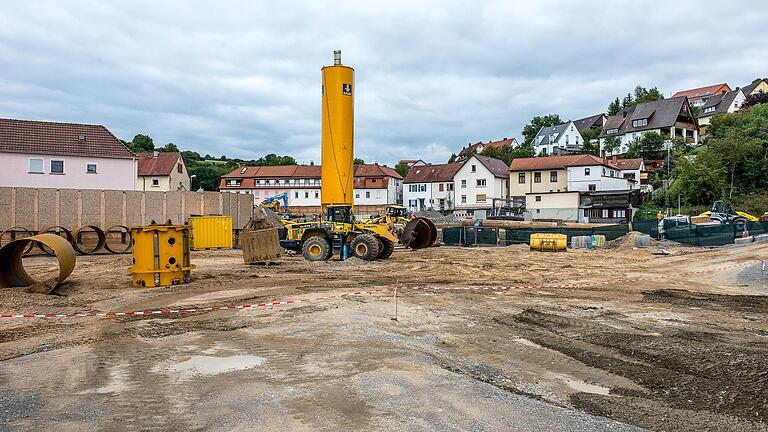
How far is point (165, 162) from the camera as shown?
220 feet

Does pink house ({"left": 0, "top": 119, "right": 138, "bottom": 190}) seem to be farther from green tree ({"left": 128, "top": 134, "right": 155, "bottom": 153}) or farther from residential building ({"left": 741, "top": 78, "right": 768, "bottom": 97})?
residential building ({"left": 741, "top": 78, "right": 768, "bottom": 97})

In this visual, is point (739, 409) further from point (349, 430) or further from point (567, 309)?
point (567, 309)

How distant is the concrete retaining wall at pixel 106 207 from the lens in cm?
2738

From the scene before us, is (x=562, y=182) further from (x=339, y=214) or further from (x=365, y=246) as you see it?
(x=339, y=214)

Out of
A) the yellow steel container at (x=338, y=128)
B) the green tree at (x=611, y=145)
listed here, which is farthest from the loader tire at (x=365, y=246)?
the green tree at (x=611, y=145)

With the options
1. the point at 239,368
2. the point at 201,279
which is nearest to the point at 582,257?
the point at 201,279

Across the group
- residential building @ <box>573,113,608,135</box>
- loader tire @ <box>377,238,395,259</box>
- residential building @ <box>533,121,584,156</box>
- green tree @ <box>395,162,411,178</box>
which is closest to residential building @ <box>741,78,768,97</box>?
residential building @ <box>573,113,608,135</box>

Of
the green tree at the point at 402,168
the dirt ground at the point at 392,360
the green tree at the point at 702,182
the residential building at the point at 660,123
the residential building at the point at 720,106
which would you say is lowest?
the dirt ground at the point at 392,360

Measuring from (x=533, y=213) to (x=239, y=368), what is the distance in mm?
52313

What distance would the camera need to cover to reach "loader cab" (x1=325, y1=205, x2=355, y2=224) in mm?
21922

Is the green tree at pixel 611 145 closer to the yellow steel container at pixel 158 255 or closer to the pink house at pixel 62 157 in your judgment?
the pink house at pixel 62 157

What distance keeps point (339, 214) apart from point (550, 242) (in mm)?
13060

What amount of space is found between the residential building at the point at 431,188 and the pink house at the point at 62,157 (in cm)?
4368

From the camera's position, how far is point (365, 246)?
71.6ft
